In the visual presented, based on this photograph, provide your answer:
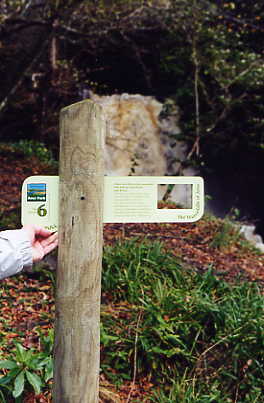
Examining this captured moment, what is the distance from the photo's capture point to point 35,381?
8.39 ft

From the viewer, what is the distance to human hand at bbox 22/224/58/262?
6.35 feet

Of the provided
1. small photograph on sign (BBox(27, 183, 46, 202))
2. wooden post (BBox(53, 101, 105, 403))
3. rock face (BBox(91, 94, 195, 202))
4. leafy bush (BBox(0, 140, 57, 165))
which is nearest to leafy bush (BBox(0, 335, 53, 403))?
wooden post (BBox(53, 101, 105, 403))

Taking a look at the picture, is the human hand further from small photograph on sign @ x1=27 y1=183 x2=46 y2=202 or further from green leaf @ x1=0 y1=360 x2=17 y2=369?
green leaf @ x1=0 y1=360 x2=17 y2=369

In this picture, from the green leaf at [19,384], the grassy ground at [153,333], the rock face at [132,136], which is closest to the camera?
the green leaf at [19,384]

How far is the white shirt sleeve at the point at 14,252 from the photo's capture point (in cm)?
172

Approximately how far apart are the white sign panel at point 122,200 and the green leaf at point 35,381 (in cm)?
98

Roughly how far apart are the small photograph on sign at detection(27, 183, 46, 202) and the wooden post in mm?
79

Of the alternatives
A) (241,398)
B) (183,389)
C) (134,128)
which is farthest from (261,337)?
(134,128)

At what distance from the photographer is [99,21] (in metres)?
7.10

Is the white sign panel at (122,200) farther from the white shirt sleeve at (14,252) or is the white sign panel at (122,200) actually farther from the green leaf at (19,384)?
the green leaf at (19,384)

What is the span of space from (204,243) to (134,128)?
283 centimetres

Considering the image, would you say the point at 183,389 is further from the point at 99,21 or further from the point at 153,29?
the point at 153,29

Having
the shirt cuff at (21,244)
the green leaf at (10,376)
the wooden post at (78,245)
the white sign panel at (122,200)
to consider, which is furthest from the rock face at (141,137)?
the shirt cuff at (21,244)

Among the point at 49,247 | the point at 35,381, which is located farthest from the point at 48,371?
the point at 49,247
